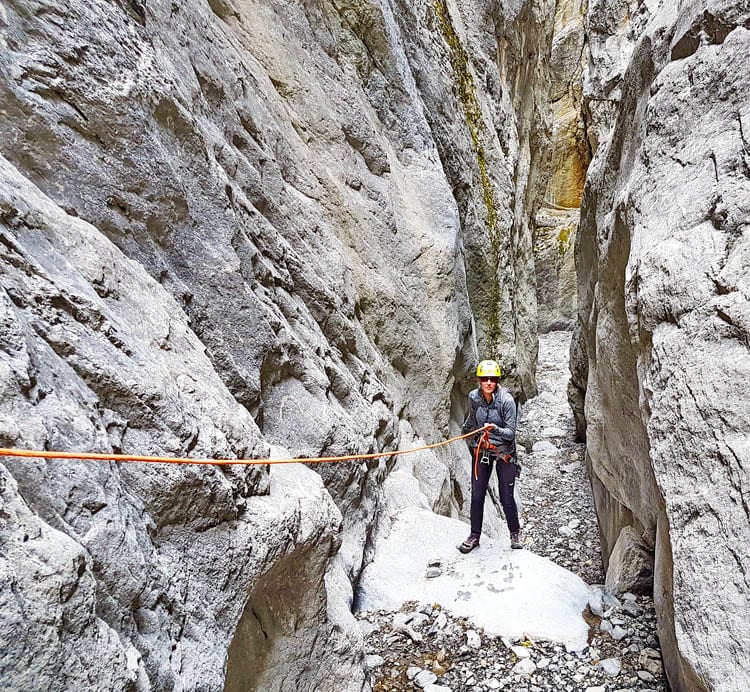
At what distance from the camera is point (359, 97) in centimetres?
857

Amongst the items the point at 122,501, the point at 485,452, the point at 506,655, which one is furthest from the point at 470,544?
the point at 122,501

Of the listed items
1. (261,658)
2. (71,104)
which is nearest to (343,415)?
(261,658)

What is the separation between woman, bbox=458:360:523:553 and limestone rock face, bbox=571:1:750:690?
129 cm

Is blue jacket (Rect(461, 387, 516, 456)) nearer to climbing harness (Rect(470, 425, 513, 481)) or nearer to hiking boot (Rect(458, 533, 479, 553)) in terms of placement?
climbing harness (Rect(470, 425, 513, 481))

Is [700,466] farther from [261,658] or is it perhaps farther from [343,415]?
[343,415]

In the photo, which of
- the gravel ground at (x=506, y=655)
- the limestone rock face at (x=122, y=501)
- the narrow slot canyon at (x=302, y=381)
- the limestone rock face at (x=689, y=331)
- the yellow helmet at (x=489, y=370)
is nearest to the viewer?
the limestone rock face at (x=122, y=501)

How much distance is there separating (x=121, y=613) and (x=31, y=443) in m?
0.87

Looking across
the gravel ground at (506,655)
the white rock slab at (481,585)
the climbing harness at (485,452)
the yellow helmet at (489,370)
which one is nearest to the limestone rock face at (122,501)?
the gravel ground at (506,655)

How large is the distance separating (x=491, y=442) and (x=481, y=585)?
5.07 ft

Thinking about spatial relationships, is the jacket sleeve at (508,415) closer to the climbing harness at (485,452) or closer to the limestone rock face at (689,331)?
the climbing harness at (485,452)

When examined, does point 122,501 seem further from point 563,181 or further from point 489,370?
point 563,181

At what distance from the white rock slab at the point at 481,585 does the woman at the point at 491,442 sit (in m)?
0.33

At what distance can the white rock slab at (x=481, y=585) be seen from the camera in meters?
4.59

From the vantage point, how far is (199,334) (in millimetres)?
4164
